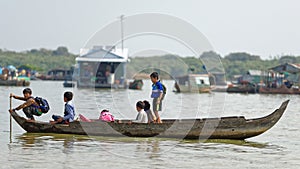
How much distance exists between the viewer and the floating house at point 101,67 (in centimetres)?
4435

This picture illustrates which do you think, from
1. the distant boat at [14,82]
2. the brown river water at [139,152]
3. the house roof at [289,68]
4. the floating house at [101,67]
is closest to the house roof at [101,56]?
the floating house at [101,67]

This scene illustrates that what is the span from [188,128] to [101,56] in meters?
32.1

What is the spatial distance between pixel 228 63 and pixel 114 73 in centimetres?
5719

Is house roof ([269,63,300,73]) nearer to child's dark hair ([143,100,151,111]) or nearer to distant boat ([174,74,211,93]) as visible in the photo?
distant boat ([174,74,211,93])

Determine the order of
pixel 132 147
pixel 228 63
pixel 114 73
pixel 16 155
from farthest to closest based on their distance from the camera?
pixel 228 63 < pixel 114 73 < pixel 132 147 < pixel 16 155

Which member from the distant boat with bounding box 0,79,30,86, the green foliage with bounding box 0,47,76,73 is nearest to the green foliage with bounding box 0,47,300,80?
the green foliage with bounding box 0,47,76,73

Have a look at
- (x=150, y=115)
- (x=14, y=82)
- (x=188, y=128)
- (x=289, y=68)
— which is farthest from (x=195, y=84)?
(x=188, y=128)

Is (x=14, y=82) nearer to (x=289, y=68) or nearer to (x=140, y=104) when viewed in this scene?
(x=289, y=68)

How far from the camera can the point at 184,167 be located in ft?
31.7

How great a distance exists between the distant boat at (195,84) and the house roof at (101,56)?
6093mm

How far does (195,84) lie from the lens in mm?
48781

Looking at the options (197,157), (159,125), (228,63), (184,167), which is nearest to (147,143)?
(159,125)

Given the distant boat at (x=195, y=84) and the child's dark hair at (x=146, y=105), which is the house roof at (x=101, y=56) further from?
the child's dark hair at (x=146, y=105)

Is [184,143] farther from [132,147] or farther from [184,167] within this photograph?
[184,167]
